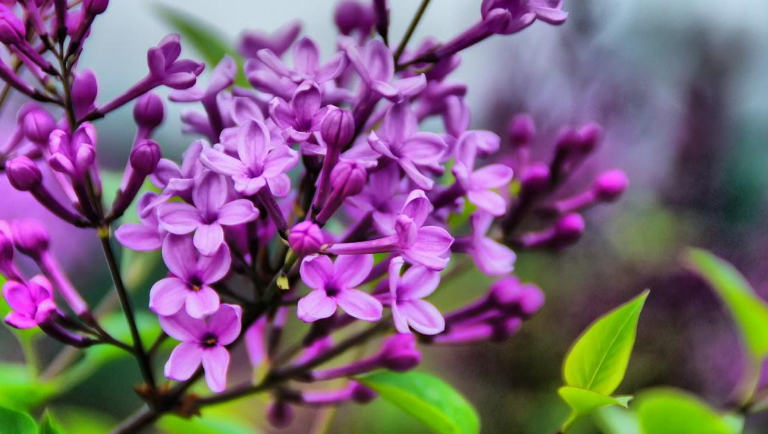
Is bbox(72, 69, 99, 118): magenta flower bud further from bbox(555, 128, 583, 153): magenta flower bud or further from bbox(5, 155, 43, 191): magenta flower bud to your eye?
bbox(555, 128, 583, 153): magenta flower bud

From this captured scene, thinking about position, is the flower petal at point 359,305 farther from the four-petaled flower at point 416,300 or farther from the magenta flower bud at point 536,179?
the magenta flower bud at point 536,179

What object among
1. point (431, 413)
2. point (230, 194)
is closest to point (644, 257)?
point (431, 413)

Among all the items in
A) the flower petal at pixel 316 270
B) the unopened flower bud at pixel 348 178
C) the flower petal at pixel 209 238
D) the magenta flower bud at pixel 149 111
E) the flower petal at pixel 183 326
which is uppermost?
the unopened flower bud at pixel 348 178

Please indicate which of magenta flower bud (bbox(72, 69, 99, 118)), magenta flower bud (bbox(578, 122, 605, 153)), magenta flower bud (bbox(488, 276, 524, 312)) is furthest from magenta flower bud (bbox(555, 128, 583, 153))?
magenta flower bud (bbox(72, 69, 99, 118))

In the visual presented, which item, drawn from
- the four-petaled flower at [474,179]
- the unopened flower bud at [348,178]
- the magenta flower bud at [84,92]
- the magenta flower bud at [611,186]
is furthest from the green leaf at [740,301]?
the magenta flower bud at [84,92]

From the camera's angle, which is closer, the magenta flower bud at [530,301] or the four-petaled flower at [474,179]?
the four-petaled flower at [474,179]

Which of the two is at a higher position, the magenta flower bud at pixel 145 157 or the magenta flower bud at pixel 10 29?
the magenta flower bud at pixel 10 29

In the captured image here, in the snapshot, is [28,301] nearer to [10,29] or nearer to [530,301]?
[10,29]

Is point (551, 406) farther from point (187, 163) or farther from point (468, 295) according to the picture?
point (187, 163)
